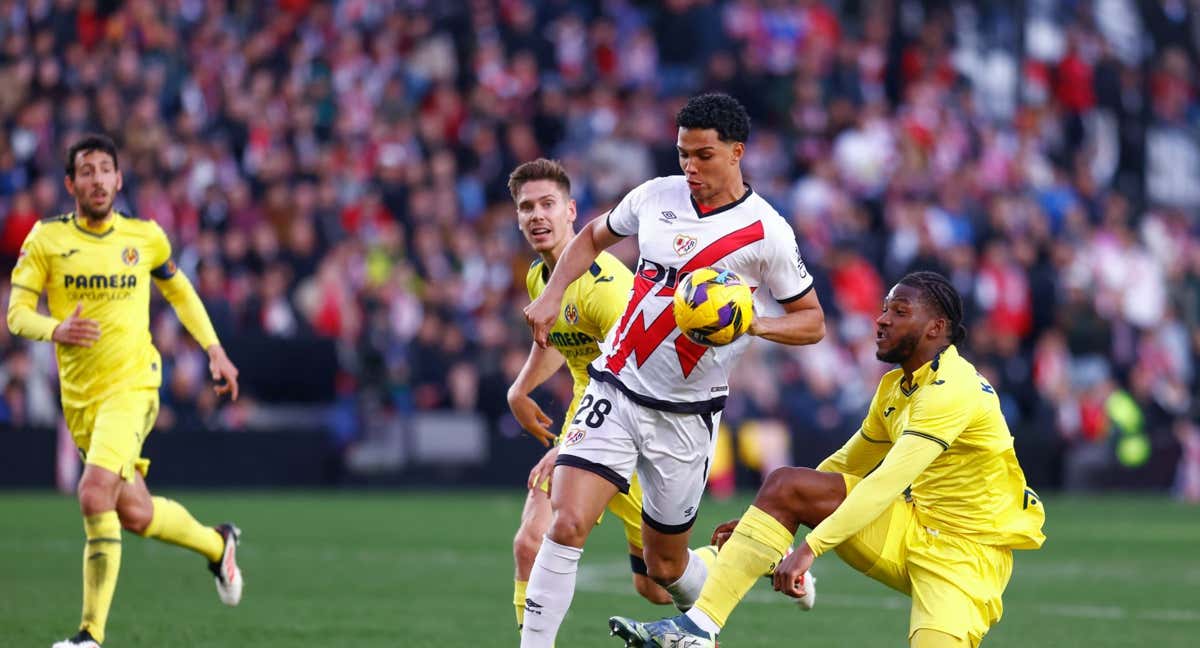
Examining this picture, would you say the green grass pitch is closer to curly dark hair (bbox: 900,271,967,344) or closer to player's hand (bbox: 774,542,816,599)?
player's hand (bbox: 774,542,816,599)

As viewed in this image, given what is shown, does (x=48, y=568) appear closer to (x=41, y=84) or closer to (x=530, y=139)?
(x=41, y=84)

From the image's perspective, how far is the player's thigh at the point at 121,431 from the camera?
9.03m

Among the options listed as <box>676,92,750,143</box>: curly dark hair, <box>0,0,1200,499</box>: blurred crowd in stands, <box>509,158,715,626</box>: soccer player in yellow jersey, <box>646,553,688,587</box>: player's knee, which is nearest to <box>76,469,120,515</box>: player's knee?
<box>509,158,715,626</box>: soccer player in yellow jersey

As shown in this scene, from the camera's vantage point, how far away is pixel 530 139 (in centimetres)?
2145

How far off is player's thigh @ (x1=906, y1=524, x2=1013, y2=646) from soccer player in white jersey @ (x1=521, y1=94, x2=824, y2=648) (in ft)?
3.24

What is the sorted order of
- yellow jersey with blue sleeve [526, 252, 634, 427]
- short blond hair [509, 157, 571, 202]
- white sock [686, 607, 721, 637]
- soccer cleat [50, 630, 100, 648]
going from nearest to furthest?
white sock [686, 607, 721, 637] → soccer cleat [50, 630, 100, 648] → yellow jersey with blue sleeve [526, 252, 634, 427] → short blond hair [509, 157, 571, 202]

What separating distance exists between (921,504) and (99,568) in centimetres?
397

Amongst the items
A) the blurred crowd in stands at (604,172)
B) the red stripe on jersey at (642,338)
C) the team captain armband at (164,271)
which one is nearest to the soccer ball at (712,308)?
the red stripe on jersey at (642,338)

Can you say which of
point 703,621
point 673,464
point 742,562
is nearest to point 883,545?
point 742,562

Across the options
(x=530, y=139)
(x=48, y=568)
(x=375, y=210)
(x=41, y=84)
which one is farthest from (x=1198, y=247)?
(x=48, y=568)

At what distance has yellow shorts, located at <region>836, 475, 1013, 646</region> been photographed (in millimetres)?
7211

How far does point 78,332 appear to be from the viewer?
884cm

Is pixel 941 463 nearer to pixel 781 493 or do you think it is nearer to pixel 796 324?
pixel 781 493

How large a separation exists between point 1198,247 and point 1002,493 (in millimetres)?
18784
